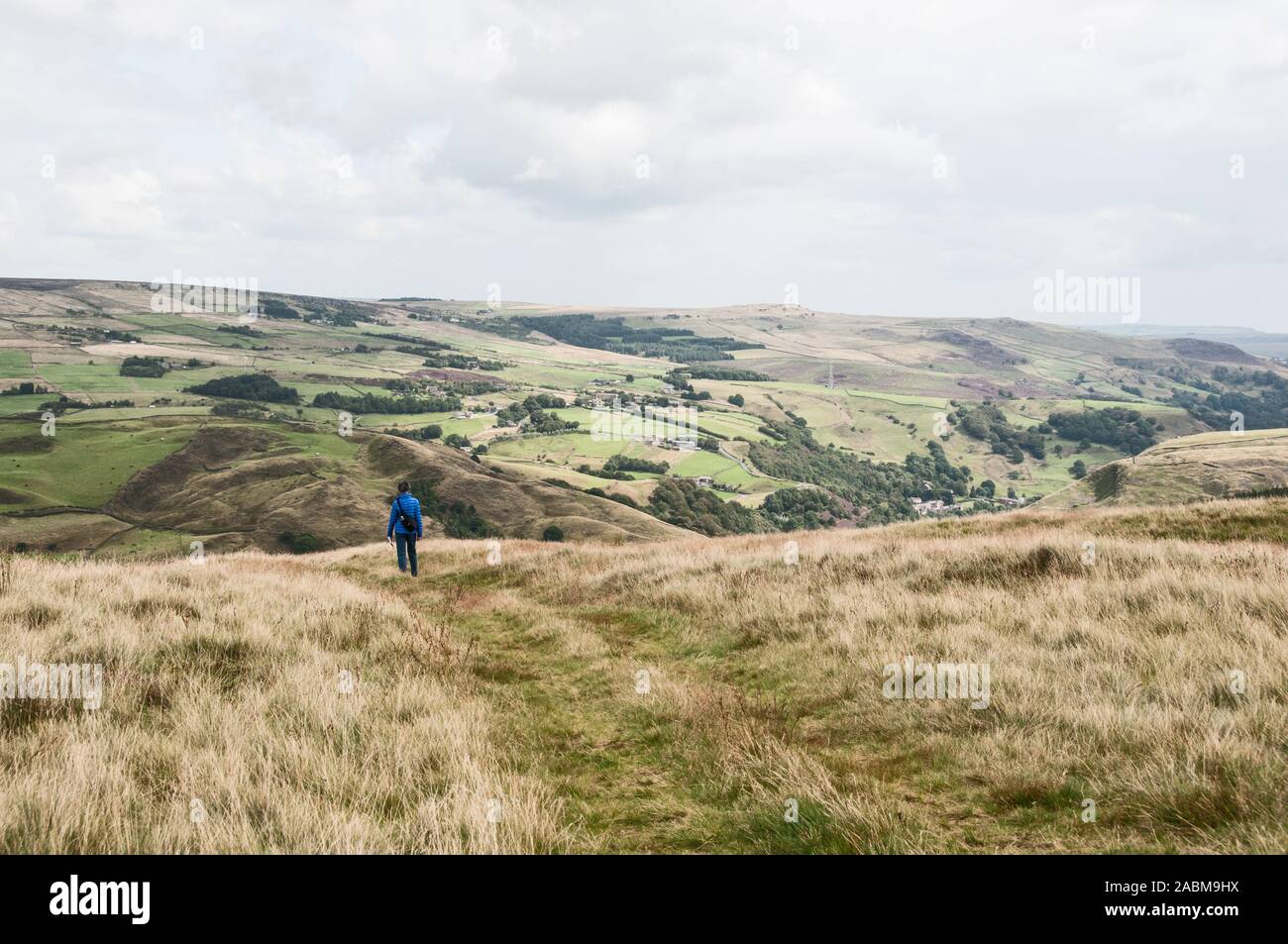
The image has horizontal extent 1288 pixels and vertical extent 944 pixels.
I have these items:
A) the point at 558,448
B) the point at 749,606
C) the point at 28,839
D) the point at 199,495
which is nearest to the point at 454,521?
the point at 199,495

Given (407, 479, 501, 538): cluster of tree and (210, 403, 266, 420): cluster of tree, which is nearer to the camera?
(407, 479, 501, 538): cluster of tree

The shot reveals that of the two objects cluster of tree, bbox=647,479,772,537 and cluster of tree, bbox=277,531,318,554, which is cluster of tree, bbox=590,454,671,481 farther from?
cluster of tree, bbox=277,531,318,554

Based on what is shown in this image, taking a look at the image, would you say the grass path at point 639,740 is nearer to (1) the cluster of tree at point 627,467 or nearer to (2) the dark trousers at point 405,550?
(2) the dark trousers at point 405,550

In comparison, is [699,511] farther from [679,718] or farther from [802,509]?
[679,718]

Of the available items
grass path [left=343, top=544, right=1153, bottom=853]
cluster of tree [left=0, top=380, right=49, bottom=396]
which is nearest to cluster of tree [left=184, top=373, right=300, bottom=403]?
cluster of tree [left=0, top=380, right=49, bottom=396]

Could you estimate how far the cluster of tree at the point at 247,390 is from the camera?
629 feet

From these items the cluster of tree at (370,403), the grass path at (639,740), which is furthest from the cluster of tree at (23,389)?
Answer: the grass path at (639,740)

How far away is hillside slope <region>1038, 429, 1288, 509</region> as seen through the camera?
1694 inches

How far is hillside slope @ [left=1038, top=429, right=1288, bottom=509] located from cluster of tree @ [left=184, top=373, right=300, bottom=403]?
195m

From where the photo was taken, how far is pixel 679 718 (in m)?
7.89

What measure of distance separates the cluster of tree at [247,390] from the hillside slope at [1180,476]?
19517cm

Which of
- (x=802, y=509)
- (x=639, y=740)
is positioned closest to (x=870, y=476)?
(x=802, y=509)
